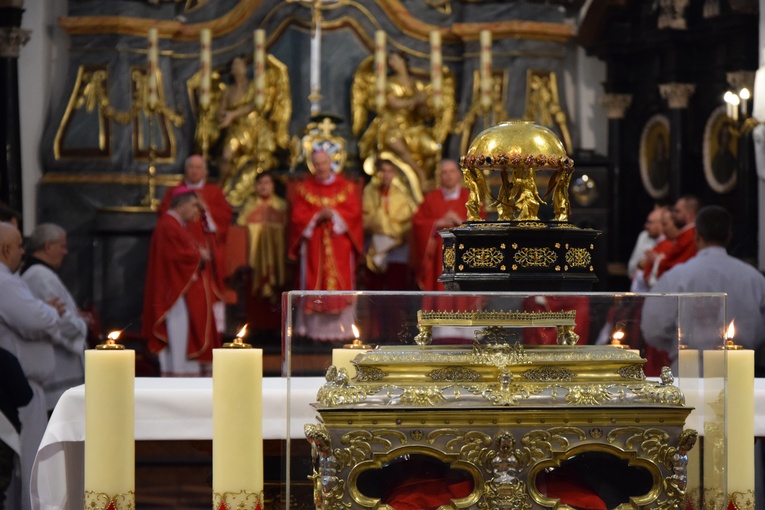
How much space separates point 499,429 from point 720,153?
10.3 m

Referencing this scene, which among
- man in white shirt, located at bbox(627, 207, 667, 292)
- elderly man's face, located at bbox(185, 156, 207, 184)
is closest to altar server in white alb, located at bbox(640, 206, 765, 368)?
man in white shirt, located at bbox(627, 207, 667, 292)

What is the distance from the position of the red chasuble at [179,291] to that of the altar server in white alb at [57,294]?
14.0 ft

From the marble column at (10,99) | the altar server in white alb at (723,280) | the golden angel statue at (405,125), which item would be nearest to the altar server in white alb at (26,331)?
the altar server in white alb at (723,280)

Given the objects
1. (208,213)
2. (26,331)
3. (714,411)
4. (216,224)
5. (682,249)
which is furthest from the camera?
(216,224)

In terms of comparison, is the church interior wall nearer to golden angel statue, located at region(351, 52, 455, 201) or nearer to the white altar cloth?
golden angel statue, located at region(351, 52, 455, 201)

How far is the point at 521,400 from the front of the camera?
2.85 meters

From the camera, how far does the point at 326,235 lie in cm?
1274

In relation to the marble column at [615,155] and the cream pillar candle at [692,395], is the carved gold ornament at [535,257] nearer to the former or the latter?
the cream pillar candle at [692,395]

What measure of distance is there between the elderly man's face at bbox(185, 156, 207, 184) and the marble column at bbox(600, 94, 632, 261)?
400 cm

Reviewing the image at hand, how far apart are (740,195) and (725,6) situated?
1.77 metres

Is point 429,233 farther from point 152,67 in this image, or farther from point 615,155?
point 152,67

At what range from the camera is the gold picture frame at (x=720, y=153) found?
12.5 meters

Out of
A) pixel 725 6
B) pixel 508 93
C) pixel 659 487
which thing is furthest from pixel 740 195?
pixel 659 487

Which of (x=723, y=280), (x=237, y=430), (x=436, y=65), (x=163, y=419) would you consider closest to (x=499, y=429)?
(x=237, y=430)
